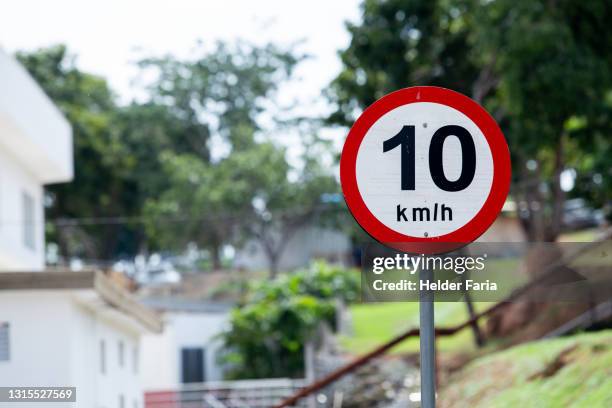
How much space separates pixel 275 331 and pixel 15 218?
39.3ft

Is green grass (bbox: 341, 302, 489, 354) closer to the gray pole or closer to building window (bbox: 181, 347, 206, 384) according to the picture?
building window (bbox: 181, 347, 206, 384)

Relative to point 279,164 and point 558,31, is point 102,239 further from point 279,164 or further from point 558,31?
point 558,31

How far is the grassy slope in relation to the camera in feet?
31.1

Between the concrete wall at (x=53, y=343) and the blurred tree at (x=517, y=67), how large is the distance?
10619mm

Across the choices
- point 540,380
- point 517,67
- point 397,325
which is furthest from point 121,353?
point 397,325

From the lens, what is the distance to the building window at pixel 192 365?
32.3 metres

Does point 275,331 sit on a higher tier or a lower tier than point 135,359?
lower

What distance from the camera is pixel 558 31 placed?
795 inches

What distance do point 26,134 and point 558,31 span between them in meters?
9.23

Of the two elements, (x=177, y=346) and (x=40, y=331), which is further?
(x=177, y=346)

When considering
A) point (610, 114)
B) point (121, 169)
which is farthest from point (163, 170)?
point (610, 114)

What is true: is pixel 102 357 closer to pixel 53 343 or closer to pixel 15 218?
pixel 53 343

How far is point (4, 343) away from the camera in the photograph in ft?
32.6

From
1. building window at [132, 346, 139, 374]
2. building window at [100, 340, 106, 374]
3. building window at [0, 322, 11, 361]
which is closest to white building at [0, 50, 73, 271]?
building window at [132, 346, 139, 374]
